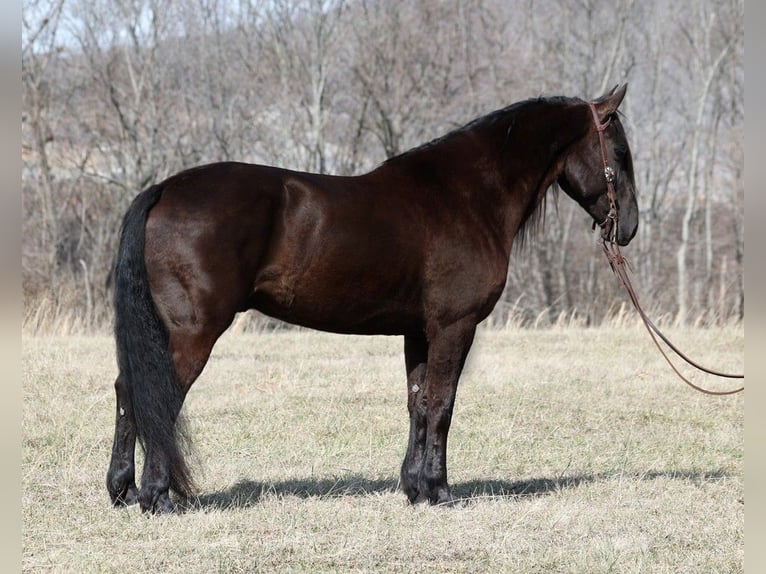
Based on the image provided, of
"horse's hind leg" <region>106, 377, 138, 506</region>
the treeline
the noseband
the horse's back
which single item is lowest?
"horse's hind leg" <region>106, 377, 138, 506</region>

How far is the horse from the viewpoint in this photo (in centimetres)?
475

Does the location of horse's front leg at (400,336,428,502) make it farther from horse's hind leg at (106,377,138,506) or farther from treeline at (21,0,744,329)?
treeline at (21,0,744,329)

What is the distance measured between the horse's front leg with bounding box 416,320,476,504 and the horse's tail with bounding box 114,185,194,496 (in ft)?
4.67

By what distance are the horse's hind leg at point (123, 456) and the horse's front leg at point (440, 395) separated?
1.66 metres

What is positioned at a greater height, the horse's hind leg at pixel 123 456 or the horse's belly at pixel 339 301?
the horse's belly at pixel 339 301

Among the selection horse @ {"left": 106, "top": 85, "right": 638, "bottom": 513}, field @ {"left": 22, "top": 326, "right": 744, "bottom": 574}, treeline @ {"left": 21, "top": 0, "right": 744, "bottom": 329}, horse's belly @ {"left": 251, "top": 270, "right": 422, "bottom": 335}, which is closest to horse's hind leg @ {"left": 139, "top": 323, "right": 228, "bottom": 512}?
horse @ {"left": 106, "top": 85, "right": 638, "bottom": 513}

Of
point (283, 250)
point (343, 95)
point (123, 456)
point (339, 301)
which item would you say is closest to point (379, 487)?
point (339, 301)

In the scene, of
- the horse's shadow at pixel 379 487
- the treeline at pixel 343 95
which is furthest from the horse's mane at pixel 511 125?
the treeline at pixel 343 95

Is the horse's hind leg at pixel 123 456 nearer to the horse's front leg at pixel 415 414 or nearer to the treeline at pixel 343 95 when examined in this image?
the horse's front leg at pixel 415 414

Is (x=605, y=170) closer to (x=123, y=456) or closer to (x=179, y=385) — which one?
(x=179, y=385)

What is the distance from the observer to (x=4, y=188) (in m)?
1.43

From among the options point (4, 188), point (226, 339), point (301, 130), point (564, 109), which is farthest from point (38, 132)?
point (4, 188)

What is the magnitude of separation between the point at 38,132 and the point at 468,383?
1528 cm

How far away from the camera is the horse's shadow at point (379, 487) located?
210 inches
